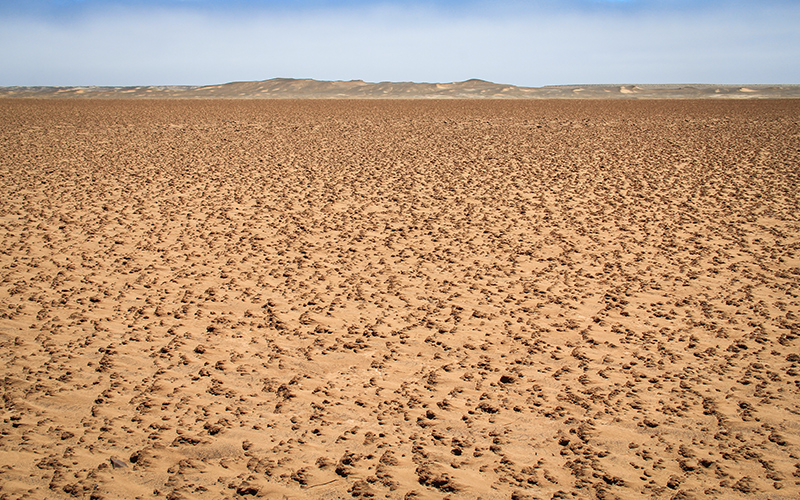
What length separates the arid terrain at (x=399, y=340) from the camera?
8.30 feet

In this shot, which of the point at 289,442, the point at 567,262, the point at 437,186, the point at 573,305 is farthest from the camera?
the point at 437,186

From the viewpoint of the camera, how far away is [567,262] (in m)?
5.31

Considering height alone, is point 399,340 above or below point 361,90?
below

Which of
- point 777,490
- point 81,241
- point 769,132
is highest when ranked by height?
point 769,132

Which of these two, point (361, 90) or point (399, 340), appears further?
point (361, 90)

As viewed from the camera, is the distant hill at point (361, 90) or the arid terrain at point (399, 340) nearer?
the arid terrain at point (399, 340)

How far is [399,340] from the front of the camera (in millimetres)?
3771

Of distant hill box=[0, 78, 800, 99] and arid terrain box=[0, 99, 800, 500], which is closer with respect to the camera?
arid terrain box=[0, 99, 800, 500]

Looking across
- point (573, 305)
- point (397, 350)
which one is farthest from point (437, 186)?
point (397, 350)

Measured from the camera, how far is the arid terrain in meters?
2.53

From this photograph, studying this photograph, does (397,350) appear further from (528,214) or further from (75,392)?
(528,214)

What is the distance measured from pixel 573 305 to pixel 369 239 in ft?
7.67

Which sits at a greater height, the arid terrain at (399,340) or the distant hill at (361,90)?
the distant hill at (361,90)

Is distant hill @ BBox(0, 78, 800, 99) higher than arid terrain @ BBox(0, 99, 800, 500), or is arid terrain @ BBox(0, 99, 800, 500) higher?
distant hill @ BBox(0, 78, 800, 99)
